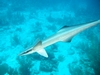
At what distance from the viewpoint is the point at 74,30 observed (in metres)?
2.80

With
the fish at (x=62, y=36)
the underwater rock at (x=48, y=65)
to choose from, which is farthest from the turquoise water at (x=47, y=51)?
the fish at (x=62, y=36)

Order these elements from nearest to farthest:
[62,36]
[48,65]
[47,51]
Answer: [62,36] → [48,65] → [47,51]

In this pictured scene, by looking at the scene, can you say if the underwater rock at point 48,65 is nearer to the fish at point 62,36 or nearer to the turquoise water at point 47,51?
the turquoise water at point 47,51

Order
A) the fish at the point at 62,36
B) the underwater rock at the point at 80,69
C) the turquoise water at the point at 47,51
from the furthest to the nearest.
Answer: the turquoise water at the point at 47,51
the underwater rock at the point at 80,69
the fish at the point at 62,36

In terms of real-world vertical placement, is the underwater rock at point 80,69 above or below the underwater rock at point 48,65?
below

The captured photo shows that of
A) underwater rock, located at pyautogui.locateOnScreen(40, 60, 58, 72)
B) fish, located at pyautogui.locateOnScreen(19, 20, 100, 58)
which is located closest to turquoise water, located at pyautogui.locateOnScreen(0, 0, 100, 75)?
underwater rock, located at pyautogui.locateOnScreen(40, 60, 58, 72)

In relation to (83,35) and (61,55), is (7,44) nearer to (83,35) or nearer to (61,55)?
(61,55)

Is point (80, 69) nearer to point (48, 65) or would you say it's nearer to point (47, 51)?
point (48, 65)

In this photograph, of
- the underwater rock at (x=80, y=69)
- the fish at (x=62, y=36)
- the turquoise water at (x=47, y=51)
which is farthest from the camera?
the turquoise water at (x=47, y=51)

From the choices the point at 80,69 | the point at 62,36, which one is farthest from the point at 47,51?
the point at 62,36

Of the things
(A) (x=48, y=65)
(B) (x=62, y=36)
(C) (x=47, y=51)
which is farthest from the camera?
(C) (x=47, y=51)

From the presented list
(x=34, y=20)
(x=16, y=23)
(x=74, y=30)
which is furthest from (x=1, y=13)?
(x=74, y=30)

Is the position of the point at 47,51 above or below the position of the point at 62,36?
above

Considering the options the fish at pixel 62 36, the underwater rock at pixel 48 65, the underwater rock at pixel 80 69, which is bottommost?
the fish at pixel 62 36
